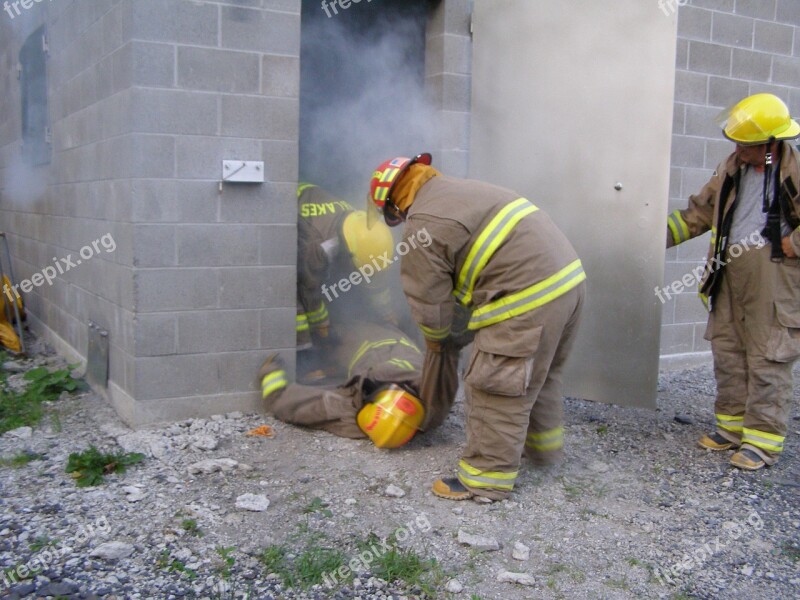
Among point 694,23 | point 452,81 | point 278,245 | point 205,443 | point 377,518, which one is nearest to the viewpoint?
point 377,518

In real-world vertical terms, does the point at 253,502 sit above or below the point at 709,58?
below

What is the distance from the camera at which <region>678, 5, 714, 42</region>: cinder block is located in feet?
19.6

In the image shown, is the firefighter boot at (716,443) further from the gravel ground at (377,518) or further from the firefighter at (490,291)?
the firefighter at (490,291)

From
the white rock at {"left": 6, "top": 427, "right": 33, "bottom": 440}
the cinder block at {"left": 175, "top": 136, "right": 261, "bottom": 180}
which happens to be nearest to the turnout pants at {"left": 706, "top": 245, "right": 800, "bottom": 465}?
the cinder block at {"left": 175, "top": 136, "right": 261, "bottom": 180}

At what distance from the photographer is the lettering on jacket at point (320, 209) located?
4.97 meters

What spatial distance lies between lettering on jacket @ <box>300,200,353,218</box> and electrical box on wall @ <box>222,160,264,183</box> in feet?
1.71

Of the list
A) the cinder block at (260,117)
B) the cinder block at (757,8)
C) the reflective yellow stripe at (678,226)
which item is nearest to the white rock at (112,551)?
the cinder block at (260,117)

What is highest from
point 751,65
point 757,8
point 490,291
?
point 757,8

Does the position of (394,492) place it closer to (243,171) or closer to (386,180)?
(386,180)

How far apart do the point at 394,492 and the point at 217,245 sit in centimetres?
178

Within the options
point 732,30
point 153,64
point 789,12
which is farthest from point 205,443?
point 789,12

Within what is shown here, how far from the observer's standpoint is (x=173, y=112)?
14.1 feet

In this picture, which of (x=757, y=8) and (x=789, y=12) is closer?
(x=757, y=8)

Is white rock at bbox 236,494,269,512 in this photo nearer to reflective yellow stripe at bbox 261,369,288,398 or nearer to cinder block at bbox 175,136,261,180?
reflective yellow stripe at bbox 261,369,288,398
